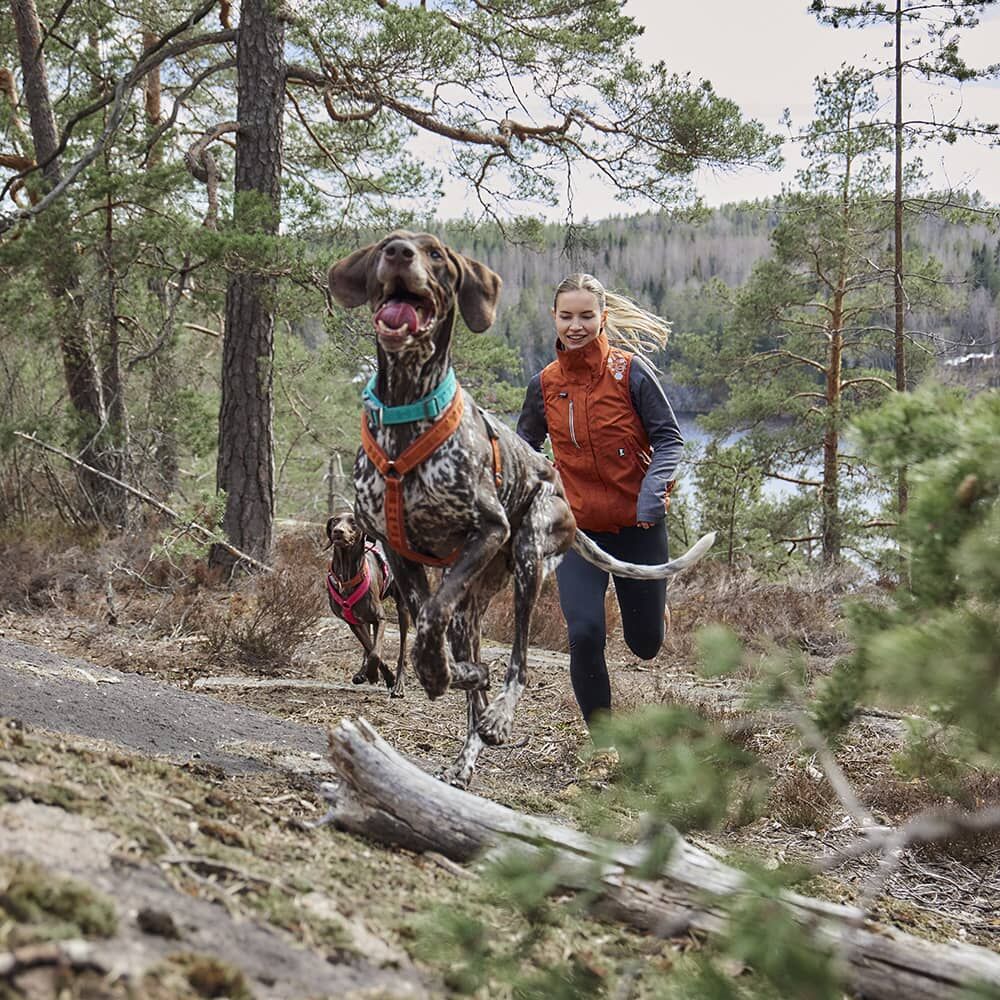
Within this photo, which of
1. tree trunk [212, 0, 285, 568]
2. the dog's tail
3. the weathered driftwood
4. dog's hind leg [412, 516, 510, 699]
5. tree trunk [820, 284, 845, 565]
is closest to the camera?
the weathered driftwood

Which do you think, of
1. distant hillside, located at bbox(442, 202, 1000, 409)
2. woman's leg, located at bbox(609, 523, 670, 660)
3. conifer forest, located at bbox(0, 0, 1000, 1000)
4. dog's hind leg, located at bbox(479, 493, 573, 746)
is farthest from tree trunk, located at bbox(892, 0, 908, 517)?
dog's hind leg, located at bbox(479, 493, 573, 746)

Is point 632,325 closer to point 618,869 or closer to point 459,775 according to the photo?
point 459,775

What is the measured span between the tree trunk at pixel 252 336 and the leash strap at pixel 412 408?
6172mm

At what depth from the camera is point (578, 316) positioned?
4.67m

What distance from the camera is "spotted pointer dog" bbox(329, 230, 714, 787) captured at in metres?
3.62

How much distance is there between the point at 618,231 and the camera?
14.8 metres

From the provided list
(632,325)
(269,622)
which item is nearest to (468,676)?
(632,325)

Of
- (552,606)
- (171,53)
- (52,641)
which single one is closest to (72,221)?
(171,53)

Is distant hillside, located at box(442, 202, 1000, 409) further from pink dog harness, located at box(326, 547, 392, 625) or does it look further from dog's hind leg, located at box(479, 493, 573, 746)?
dog's hind leg, located at box(479, 493, 573, 746)

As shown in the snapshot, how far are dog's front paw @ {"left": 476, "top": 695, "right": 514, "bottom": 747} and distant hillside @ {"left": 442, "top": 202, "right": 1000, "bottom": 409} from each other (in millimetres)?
7311

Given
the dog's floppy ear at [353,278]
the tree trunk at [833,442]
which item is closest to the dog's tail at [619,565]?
the dog's floppy ear at [353,278]

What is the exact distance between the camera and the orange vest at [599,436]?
15.6 feet

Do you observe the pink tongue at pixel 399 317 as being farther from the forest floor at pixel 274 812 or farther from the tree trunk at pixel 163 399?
the tree trunk at pixel 163 399

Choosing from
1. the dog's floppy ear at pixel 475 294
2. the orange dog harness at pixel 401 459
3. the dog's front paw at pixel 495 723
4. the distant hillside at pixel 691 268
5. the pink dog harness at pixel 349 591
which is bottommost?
the dog's front paw at pixel 495 723
